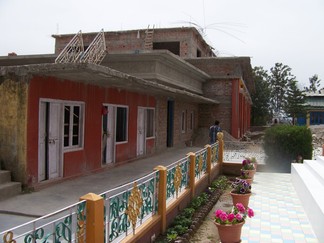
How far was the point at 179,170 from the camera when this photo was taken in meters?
6.80

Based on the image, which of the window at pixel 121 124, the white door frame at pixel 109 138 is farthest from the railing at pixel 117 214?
the window at pixel 121 124

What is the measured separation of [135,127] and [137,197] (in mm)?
8405

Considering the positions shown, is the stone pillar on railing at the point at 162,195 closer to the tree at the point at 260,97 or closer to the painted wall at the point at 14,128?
the painted wall at the point at 14,128

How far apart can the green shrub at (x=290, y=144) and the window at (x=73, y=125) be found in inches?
312

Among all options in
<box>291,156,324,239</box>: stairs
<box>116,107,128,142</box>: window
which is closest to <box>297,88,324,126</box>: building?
<box>291,156,324,239</box>: stairs

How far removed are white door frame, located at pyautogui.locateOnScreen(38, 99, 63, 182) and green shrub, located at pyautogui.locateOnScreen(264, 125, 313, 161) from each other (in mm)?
8623

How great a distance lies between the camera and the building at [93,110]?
23.6ft

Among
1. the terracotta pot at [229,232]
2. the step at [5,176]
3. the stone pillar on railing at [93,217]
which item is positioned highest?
the stone pillar on railing at [93,217]

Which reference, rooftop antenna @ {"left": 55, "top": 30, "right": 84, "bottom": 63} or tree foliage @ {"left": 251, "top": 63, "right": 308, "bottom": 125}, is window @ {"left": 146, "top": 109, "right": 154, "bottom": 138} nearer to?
rooftop antenna @ {"left": 55, "top": 30, "right": 84, "bottom": 63}

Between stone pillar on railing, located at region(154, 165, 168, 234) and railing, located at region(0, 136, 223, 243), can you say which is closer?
railing, located at region(0, 136, 223, 243)

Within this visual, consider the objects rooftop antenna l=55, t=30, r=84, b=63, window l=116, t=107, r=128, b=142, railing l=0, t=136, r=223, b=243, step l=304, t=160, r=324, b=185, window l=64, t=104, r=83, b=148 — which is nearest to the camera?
railing l=0, t=136, r=223, b=243

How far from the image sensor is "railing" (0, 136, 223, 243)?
311 cm

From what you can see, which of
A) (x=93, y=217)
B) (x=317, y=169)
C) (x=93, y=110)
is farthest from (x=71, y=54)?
(x=93, y=217)

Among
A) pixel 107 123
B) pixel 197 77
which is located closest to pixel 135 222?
pixel 107 123
